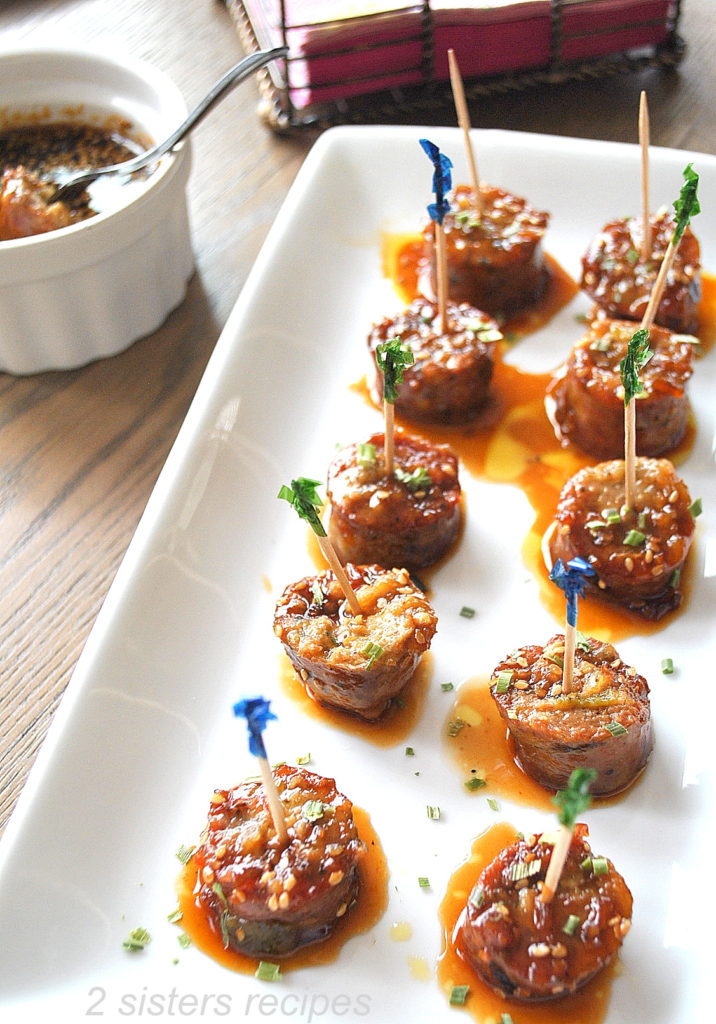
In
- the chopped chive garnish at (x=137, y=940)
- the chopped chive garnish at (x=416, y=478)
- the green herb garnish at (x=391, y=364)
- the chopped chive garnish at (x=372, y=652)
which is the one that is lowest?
the chopped chive garnish at (x=137, y=940)

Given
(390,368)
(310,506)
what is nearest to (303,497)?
(310,506)

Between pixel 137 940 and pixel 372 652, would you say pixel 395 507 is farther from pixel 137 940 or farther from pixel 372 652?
pixel 137 940

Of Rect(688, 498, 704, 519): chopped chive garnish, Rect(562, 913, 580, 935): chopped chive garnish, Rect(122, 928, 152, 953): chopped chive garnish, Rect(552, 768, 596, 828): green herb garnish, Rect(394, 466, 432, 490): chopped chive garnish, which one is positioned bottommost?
Rect(688, 498, 704, 519): chopped chive garnish

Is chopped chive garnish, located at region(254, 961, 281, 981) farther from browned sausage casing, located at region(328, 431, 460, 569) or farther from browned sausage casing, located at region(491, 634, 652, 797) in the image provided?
browned sausage casing, located at region(328, 431, 460, 569)

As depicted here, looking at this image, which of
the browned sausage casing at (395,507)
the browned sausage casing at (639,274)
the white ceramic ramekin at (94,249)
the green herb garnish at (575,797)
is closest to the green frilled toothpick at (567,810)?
the green herb garnish at (575,797)

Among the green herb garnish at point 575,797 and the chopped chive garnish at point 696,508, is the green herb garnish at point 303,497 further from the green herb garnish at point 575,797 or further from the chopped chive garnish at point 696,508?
the chopped chive garnish at point 696,508

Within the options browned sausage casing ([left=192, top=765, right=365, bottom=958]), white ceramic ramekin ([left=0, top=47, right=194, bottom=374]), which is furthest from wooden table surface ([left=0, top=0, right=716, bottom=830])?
browned sausage casing ([left=192, top=765, right=365, bottom=958])

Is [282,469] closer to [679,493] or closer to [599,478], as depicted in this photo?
[599,478]
